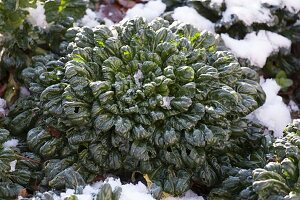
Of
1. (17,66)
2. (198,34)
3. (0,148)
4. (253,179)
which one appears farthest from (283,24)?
(0,148)

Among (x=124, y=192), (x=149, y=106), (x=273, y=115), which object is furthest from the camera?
(x=273, y=115)

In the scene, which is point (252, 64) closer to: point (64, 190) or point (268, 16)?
point (268, 16)

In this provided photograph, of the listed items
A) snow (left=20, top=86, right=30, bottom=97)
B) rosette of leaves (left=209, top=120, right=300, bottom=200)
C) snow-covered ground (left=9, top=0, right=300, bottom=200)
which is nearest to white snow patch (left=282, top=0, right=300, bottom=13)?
snow-covered ground (left=9, top=0, right=300, bottom=200)

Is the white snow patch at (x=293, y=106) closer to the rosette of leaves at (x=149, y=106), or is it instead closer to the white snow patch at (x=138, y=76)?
the rosette of leaves at (x=149, y=106)

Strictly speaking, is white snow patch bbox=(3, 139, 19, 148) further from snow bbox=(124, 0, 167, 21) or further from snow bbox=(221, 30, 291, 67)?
snow bbox=(221, 30, 291, 67)

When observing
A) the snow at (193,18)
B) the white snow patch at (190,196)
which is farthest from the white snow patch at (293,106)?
the white snow patch at (190,196)

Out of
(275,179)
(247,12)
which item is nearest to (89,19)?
(247,12)

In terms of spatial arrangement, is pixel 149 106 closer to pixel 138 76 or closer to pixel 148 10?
pixel 138 76
